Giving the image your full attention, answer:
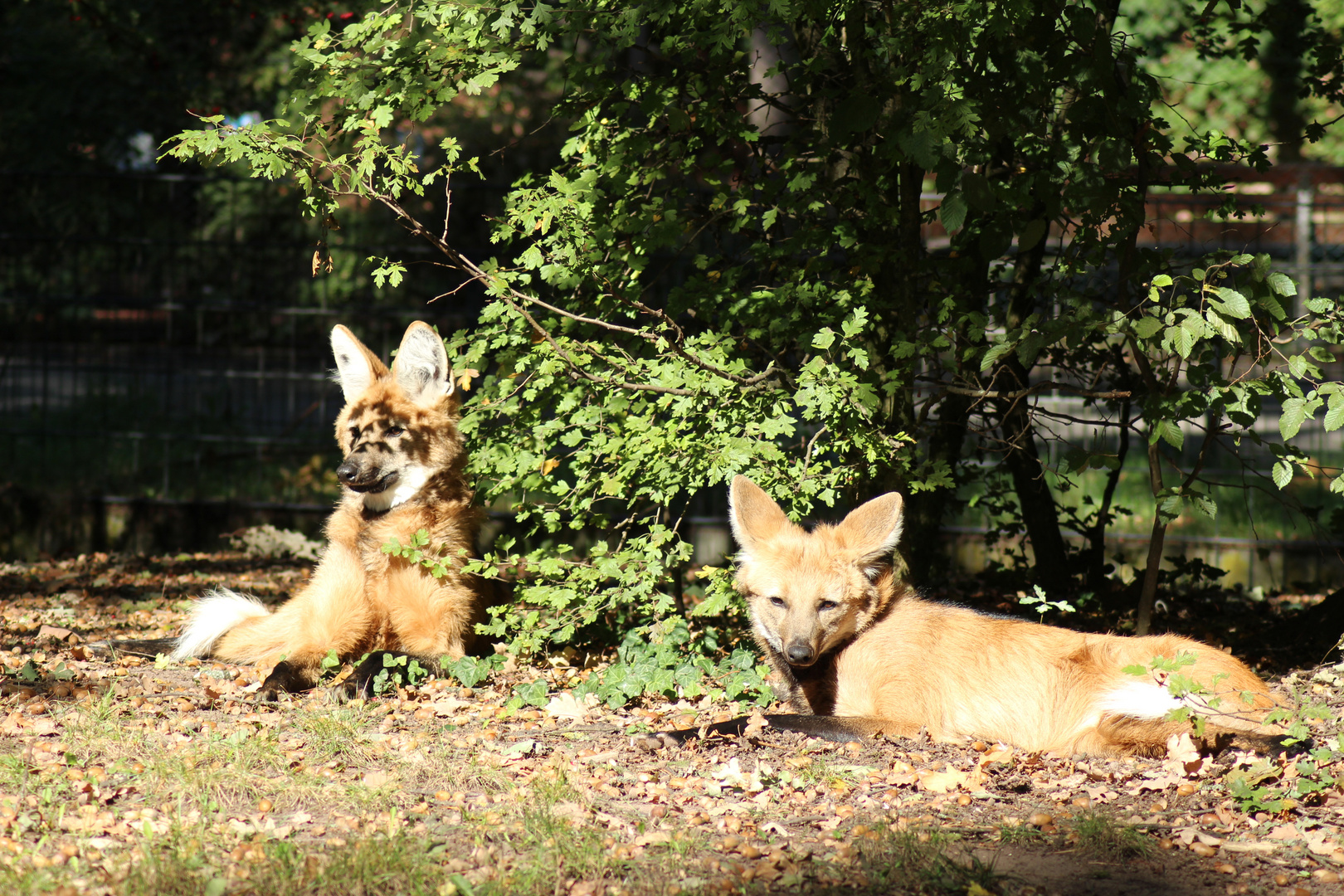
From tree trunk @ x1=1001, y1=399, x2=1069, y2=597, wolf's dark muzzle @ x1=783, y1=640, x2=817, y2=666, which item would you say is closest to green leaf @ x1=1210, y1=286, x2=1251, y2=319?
wolf's dark muzzle @ x1=783, y1=640, x2=817, y2=666

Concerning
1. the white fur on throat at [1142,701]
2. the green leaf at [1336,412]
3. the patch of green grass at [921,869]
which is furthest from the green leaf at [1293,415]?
the patch of green grass at [921,869]

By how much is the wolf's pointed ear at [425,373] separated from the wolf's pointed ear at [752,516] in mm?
1436

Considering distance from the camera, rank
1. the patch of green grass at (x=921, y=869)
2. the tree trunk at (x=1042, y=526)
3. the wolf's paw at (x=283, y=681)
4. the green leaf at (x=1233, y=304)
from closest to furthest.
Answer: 1. the patch of green grass at (x=921, y=869)
2. the green leaf at (x=1233, y=304)
3. the wolf's paw at (x=283, y=681)
4. the tree trunk at (x=1042, y=526)

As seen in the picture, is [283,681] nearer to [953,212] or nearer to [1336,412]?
[953,212]

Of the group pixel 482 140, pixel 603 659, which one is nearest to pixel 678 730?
pixel 603 659

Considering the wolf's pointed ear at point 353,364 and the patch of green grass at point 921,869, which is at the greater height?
the wolf's pointed ear at point 353,364

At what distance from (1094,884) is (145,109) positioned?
11828 millimetres

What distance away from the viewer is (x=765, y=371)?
14.5 feet

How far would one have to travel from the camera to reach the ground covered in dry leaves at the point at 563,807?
2.75 m

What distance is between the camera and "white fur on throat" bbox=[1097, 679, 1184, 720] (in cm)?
363


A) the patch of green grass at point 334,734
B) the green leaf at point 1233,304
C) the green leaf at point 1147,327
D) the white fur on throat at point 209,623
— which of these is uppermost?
the green leaf at point 1233,304

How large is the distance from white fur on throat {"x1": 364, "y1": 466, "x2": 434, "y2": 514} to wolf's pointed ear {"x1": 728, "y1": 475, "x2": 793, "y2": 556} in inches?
56.3

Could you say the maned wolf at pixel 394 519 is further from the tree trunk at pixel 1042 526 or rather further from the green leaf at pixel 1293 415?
the green leaf at pixel 1293 415

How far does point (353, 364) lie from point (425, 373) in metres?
0.35
